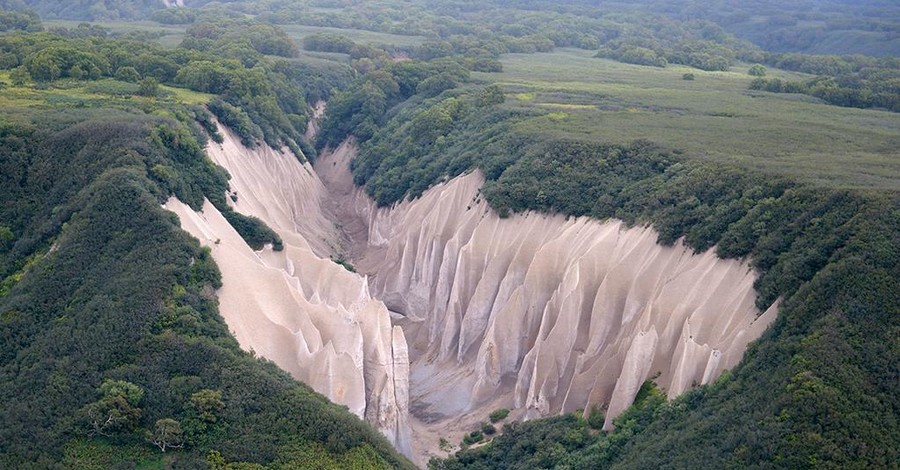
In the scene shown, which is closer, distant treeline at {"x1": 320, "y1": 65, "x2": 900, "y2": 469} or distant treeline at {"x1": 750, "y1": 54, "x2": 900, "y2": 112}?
distant treeline at {"x1": 320, "y1": 65, "x2": 900, "y2": 469}

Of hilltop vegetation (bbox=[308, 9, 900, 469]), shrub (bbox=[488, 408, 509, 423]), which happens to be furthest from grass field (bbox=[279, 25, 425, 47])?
shrub (bbox=[488, 408, 509, 423])

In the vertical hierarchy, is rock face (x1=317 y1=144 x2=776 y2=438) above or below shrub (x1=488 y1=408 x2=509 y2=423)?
above

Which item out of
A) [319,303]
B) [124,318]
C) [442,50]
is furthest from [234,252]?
[442,50]

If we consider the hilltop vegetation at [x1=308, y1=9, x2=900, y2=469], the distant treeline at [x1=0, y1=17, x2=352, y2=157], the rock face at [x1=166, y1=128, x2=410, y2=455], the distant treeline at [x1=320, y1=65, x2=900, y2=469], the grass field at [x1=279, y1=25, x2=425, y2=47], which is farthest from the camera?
the grass field at [x1=279, y1=25, x2=425, y2=47]

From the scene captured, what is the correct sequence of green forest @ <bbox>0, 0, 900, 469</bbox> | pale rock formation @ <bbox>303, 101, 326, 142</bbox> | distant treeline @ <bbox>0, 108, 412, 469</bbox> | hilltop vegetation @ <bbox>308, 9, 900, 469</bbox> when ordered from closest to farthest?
hilltop vegetation @ <bbox>308, 9, 900, 469</bbox>, green forest @ <bbox>0, 0, 900, 469</bbox>, distant treeline @ <bbox>0, 108, 412, 469</bbox>, pale rock formation @ <bbox>303, 101, 326, 142</bbox>

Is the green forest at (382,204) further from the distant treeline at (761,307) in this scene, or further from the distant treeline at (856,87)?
A: the distant treeline at (856,87)

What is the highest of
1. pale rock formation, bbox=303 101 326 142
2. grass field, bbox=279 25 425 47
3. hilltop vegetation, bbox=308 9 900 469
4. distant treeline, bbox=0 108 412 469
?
hilltop vegetation, bbox=308 9 900 469

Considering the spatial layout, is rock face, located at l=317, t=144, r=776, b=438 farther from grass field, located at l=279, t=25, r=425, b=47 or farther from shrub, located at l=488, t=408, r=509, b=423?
grass field, located at l=279, t=25, r=425, b=47
